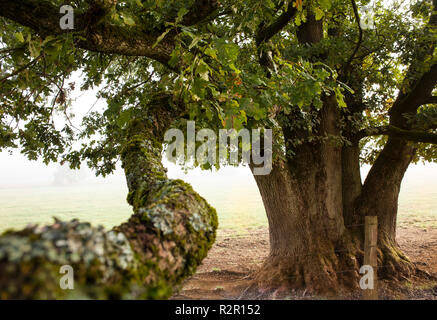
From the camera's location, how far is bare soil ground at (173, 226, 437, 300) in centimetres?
603

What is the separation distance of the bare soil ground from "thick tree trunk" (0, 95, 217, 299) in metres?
1.98

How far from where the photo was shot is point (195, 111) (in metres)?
2.74

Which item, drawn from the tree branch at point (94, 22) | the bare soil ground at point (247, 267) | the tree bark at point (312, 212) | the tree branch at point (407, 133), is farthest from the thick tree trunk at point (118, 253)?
the tree branch at point (407, 133)

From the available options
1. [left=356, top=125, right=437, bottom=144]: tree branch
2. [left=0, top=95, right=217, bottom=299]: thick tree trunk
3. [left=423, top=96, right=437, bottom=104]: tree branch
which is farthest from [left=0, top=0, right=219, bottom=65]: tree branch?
[left=423, top=96, right=437, bottom=104]: tree branch

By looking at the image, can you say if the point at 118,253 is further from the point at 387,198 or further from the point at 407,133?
A: the point at 387,198

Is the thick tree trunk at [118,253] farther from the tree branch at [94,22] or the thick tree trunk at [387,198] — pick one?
the thick tree trunk at [387,198]

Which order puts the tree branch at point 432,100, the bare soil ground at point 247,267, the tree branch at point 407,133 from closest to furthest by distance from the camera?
the tree branch at point 407,133 < the tree branch at point 432,100 < the bare soil ground at point 247,267

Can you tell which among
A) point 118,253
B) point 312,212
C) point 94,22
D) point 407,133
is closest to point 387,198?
point 407,133

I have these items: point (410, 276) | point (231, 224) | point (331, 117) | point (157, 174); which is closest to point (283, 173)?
point (331, 117)

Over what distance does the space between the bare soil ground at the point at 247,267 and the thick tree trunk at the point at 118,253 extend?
1977mm

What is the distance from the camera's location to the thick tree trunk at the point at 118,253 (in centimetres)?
92

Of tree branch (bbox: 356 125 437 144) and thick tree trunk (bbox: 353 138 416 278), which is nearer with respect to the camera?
tree branch (bbox: 356 125 437 144)

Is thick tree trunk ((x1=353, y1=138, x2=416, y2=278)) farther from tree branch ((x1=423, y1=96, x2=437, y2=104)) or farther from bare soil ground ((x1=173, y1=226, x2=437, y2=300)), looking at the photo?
tree branch ((x1=423, y1=96, x2=437, y2=104))
